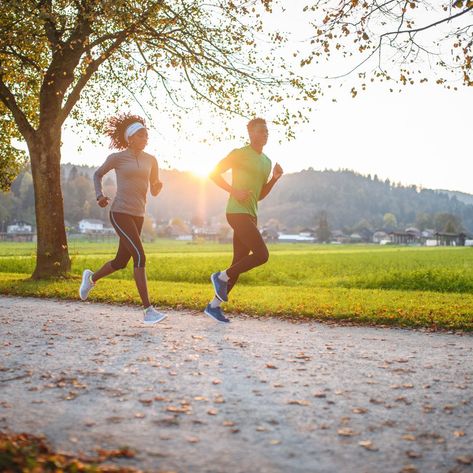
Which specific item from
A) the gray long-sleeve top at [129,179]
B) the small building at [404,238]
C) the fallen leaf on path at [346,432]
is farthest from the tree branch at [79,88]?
the small building at [404,238]

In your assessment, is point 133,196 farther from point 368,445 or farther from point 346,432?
point 368,445

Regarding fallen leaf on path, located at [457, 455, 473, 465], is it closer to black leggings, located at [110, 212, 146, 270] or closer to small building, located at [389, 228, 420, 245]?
black leggings, located at [110, 212, 146, 270]

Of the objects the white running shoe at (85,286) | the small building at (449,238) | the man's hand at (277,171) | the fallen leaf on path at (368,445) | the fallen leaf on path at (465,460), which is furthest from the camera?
the small building at (449,238)

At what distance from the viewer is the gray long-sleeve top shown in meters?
8.49

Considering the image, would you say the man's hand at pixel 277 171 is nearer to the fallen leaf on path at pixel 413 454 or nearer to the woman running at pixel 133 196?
the woman running at pixel 133 196

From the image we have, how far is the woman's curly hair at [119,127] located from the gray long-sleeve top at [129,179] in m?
0.57

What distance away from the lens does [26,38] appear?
13.3 metres

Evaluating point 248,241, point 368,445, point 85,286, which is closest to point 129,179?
point 248,241

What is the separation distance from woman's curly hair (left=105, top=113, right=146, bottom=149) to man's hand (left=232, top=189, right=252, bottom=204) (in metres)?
1.84

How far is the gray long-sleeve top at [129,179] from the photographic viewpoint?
8492mm

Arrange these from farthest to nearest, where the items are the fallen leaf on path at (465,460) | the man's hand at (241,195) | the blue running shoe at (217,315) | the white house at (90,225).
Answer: the white house at (90,225)
the blue running shoe at (217,315)
the man's hand at (241,195)
the fallen leaf on path at (465,460)

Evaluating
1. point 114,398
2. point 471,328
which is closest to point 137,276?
point 114,398

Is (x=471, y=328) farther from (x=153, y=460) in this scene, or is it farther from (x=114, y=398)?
(x=153, y=460)

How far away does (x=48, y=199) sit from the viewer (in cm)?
1537
